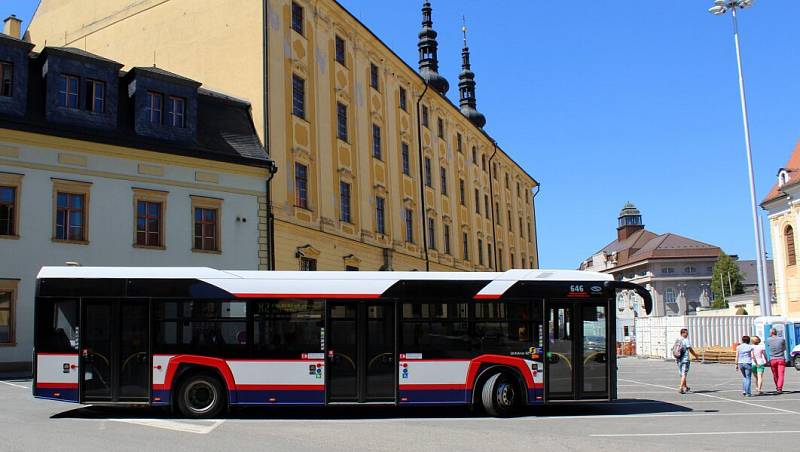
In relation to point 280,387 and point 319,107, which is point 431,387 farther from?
point 319,107

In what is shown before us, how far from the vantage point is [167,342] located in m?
13.4

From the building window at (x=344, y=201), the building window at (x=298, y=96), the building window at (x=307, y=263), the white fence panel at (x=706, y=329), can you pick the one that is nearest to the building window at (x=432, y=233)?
the building window at (x=344, y=201)

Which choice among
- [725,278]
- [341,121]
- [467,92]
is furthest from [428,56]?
[725,278]

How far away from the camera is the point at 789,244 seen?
49.4m

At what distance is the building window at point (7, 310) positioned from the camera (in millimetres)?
22250

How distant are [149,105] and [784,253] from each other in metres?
41.1

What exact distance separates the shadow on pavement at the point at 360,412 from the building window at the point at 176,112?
14042 millimetres

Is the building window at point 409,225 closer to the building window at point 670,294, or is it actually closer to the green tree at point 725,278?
the green tree at point 725,278

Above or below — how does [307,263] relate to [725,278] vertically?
below

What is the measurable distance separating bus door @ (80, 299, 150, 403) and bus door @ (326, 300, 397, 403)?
3.20 metres

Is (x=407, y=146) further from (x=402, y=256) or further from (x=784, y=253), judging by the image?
(x=784, y=253)

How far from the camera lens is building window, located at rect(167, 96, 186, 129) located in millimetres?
26688

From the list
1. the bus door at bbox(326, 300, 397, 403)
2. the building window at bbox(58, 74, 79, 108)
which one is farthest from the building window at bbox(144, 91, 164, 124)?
the bus door at bbox(326, 300, 397, 403)

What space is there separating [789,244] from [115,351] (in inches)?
1840
